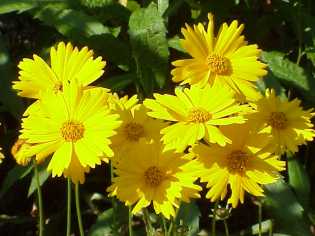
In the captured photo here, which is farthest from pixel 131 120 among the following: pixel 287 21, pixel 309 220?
pixel 287 21

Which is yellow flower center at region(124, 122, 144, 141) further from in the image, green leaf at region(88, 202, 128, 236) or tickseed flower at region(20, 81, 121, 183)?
green leaf at region(88, 202, 128, 236)

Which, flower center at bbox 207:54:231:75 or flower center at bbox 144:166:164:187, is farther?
flower center at bbox 207:54:231:75

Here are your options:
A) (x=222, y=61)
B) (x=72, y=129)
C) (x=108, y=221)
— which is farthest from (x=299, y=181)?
(x=72, y=129)

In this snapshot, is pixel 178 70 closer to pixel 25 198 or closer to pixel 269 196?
pixel 269 196

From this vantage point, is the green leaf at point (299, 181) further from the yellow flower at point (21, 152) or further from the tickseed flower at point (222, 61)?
the yellow flower at point (21, 152)

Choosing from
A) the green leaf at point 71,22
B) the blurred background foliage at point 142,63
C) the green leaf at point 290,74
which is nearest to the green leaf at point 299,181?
the blurred background foliage at point 142,63

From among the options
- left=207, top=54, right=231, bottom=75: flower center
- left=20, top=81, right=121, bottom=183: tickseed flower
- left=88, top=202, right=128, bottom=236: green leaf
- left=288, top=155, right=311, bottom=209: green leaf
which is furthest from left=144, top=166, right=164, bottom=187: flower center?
left=288, top=155, right=311, bottom=209: green leaf

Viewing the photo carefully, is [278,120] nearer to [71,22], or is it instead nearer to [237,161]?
[237,161]
